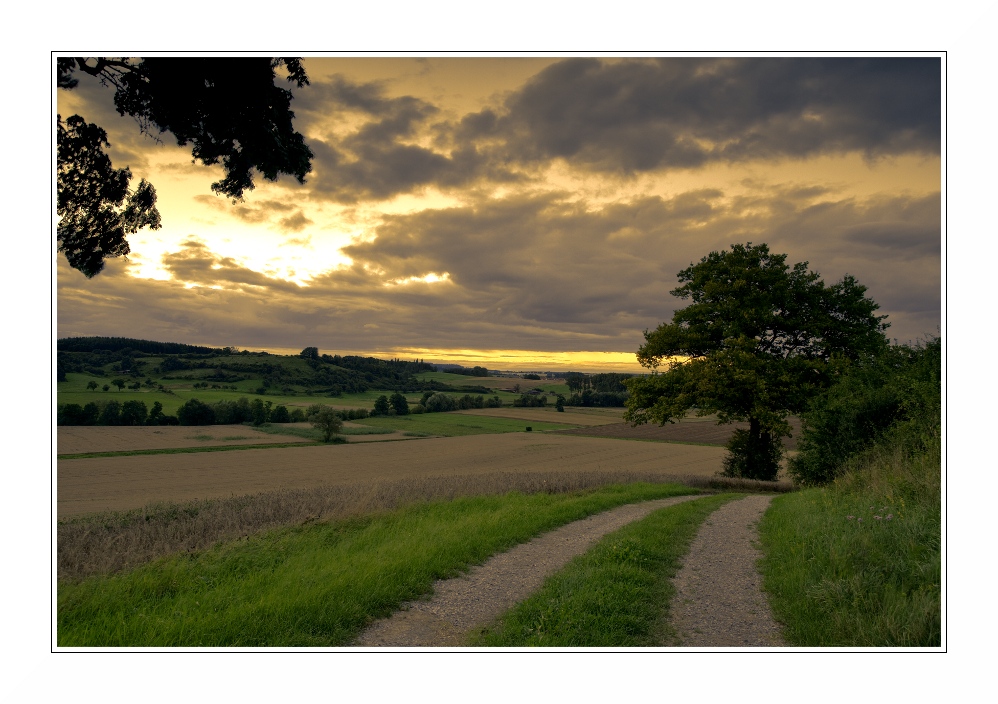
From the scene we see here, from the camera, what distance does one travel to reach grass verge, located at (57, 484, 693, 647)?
5.54 m

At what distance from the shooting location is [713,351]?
23.0 m

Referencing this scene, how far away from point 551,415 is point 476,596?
2757 inches

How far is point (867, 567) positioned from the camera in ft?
20.7

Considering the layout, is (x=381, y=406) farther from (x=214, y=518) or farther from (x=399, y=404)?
(x=214, y=518)

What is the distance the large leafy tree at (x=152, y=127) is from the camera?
781cm

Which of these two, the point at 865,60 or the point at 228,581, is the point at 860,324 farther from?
the point at 228,581

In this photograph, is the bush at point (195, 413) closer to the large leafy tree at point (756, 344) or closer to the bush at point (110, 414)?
the bush at point (110, 414)

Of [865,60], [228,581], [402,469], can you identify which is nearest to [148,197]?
[228,581]

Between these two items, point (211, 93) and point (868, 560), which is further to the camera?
point (211, 93)

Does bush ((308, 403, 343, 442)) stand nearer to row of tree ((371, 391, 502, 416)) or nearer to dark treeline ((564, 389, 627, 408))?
row of tree ((371, 391, 502, 416))

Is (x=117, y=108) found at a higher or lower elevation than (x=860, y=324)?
higher

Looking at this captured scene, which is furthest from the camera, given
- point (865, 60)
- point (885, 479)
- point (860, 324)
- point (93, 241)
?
point (860, 324)

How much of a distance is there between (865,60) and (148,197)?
467 inches
